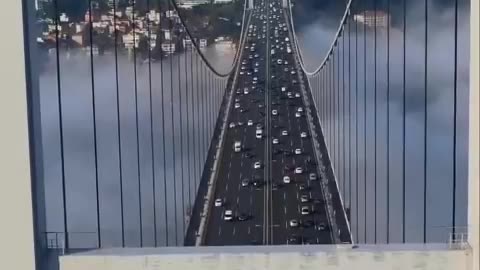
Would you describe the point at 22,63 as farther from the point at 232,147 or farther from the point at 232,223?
the point at 232,147

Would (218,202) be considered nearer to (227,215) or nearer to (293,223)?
(227,215)

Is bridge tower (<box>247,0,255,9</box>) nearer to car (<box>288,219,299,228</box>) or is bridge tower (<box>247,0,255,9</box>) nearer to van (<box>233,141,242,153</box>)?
van (<box>233,141,242,153</box>)

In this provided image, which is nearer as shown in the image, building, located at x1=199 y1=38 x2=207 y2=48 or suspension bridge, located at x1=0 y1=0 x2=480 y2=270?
suspension bridge, located at x1=0 y1=0 x2=480 y2=270

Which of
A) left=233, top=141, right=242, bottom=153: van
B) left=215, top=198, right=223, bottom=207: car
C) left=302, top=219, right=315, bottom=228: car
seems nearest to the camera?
left=302, top=219, right=315, bottom=228: car

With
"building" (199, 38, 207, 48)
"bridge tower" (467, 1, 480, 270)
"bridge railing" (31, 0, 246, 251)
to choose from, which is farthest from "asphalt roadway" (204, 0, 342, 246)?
"bridge tower" (467, 1, 480, 270)

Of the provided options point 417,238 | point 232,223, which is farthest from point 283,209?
point 417,238

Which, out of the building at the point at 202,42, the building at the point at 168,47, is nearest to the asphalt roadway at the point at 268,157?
the building at the point at 202,42

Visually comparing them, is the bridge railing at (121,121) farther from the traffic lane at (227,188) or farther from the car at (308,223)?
the car at (308,223)
